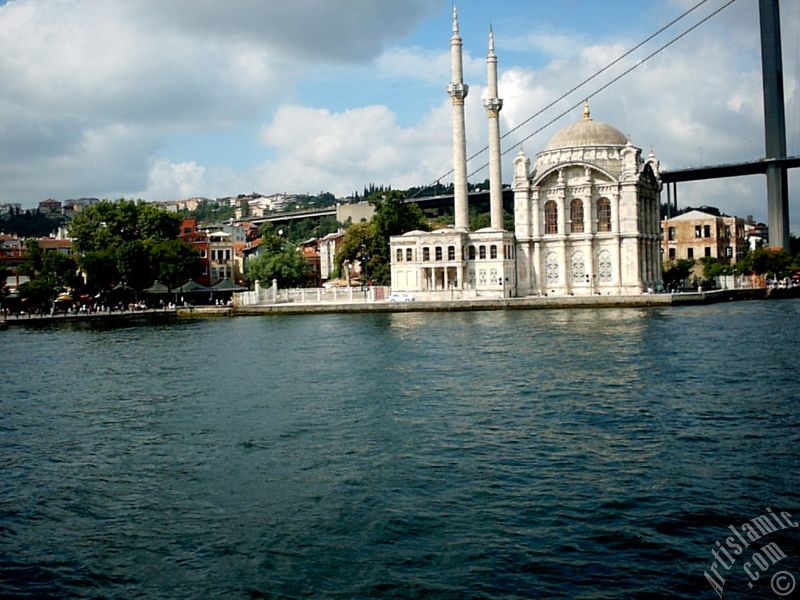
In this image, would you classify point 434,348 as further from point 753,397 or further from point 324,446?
point 324,446

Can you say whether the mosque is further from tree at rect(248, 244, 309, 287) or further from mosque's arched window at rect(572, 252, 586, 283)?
tree at rect(248, 244, 309, 287)

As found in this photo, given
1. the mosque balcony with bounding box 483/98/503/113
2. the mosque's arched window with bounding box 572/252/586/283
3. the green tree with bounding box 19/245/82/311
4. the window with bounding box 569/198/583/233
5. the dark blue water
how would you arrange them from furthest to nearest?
the mosque balcony with bounding box 483/98/503/113, the green tree with bounding box 19/245/82/311, the window with bounding box 569/198/583/233, the mosque's arched window with bounding box 572/252/586/283, the dark blue water

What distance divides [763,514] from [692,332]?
74.5ft

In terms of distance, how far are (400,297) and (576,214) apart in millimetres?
12945

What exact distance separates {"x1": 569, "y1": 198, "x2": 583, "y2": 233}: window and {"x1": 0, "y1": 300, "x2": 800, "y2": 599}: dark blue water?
31.9 meters

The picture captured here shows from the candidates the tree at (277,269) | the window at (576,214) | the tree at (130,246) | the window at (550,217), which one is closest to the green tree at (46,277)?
the tree at (130,246)

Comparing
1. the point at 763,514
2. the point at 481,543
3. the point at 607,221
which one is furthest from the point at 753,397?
the point at 607,221

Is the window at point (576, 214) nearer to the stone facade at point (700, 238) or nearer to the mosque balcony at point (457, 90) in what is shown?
the mosque balcony at point (457, 90)

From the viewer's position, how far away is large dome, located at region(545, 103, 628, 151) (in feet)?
195

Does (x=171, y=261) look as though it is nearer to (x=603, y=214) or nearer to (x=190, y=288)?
(x=190, y=288)

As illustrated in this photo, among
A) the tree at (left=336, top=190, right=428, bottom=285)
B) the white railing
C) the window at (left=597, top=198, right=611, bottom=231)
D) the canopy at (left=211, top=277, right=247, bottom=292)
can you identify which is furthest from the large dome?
the canopy at (left=211, top=277, right=247, bottom=292)

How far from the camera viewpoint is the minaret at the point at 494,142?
195 ft

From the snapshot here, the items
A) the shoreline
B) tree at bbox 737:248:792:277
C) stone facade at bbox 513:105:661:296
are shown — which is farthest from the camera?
tree at bbox 737:248:792:277

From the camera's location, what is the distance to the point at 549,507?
35.1ft
